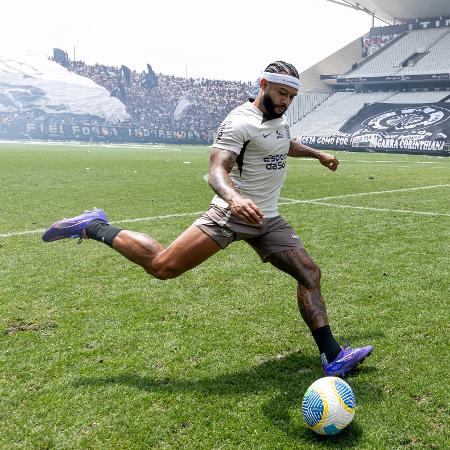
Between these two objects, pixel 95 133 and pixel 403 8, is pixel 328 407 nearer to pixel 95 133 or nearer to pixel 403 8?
pixel 95 133

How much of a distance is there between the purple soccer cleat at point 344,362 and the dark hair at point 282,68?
73.6 inches

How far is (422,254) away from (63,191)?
904 centimetres

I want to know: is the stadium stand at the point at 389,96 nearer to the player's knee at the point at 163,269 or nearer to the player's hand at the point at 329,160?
the player's hand at the point at 329,160

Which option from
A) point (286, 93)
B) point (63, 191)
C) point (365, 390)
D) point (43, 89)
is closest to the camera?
point (365, 390)

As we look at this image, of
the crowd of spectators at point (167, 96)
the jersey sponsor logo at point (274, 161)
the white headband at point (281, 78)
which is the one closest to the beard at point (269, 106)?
the white headband at point (281, 78)

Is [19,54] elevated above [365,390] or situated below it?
above

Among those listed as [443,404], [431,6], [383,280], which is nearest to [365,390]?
[443,404]

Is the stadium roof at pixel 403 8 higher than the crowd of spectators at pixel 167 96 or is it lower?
higher

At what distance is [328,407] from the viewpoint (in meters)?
2.97

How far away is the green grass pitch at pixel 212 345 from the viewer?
303 cm

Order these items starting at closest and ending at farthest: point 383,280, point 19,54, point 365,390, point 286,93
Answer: point 365,390 < point 286,93 < point 383,280 < point 19,54

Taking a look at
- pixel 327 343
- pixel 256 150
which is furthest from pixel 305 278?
pixel 256 150

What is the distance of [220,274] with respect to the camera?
6.12m

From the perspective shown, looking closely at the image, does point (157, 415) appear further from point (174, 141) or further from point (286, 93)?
point (174, 141)
